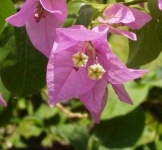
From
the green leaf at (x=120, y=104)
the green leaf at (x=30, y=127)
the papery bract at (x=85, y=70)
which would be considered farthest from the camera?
the green leaf at (x=30, y=127)

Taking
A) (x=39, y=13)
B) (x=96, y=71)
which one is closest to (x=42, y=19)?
(x=39, y=13)

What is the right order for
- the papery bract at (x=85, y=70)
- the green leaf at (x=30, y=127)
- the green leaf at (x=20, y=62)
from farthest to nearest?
the green leaf at (x=30, y=127), the green leaf at (x=20, y=62), the papery bract at (x=85, y=70)

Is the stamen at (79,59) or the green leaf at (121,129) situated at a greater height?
the stamen at (79,59)

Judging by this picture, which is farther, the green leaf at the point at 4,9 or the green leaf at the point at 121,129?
the green leaf at the point at 121,129

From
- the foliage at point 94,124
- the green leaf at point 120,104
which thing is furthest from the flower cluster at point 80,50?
the green leaf at point 120,104

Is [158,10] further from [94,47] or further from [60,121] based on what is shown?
[60,121]

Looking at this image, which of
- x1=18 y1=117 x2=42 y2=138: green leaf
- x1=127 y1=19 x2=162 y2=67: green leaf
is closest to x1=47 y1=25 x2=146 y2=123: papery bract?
x1=127 y1=19 x2=162 y2=67: green leaf

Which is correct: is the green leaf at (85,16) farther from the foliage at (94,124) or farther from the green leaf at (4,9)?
the foliage at (94,124)

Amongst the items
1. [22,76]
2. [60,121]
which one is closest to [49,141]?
[60,121]
